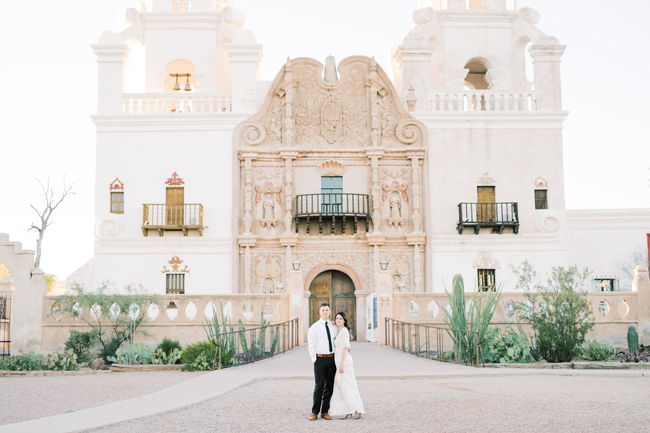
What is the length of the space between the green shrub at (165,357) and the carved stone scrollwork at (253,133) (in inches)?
477

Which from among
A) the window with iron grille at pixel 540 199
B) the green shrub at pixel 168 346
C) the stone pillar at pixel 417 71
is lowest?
the green shrub at pixel 168 346

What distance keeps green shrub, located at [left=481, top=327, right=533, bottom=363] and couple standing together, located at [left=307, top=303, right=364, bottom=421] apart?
308 inches

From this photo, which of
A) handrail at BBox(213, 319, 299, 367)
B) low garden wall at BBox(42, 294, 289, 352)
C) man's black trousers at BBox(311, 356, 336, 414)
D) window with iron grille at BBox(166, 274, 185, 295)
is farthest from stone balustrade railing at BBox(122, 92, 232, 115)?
man's black trousers at BBox(311, 356, 336, 414)

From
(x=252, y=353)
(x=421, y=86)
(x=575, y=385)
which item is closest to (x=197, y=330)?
(x=252, y=353)

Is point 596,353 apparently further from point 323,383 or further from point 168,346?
point 168,346

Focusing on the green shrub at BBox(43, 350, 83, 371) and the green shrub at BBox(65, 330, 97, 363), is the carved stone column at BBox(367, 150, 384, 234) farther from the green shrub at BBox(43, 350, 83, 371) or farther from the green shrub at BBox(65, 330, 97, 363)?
the green shrub at BBox(43, 350, 83, 371)

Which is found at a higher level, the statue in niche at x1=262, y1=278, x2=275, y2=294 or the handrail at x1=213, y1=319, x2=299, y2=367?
the statue in niche at x1=262, y1=278, x2=275, y2=294

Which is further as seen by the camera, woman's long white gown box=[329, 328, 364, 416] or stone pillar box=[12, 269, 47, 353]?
stone pillar box=[12, 269, 47, 353]

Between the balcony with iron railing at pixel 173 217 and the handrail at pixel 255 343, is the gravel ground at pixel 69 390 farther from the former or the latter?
the balcony with iron railing at pixel 173 217

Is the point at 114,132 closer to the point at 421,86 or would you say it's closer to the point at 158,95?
the point at 158,95

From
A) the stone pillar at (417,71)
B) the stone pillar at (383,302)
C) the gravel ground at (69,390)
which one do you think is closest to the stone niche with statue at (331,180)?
the stone pillar at (417,71)

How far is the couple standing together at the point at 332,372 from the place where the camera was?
32.1ft

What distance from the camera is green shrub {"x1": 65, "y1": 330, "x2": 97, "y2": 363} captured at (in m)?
20.3

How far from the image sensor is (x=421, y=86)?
1163 inches
